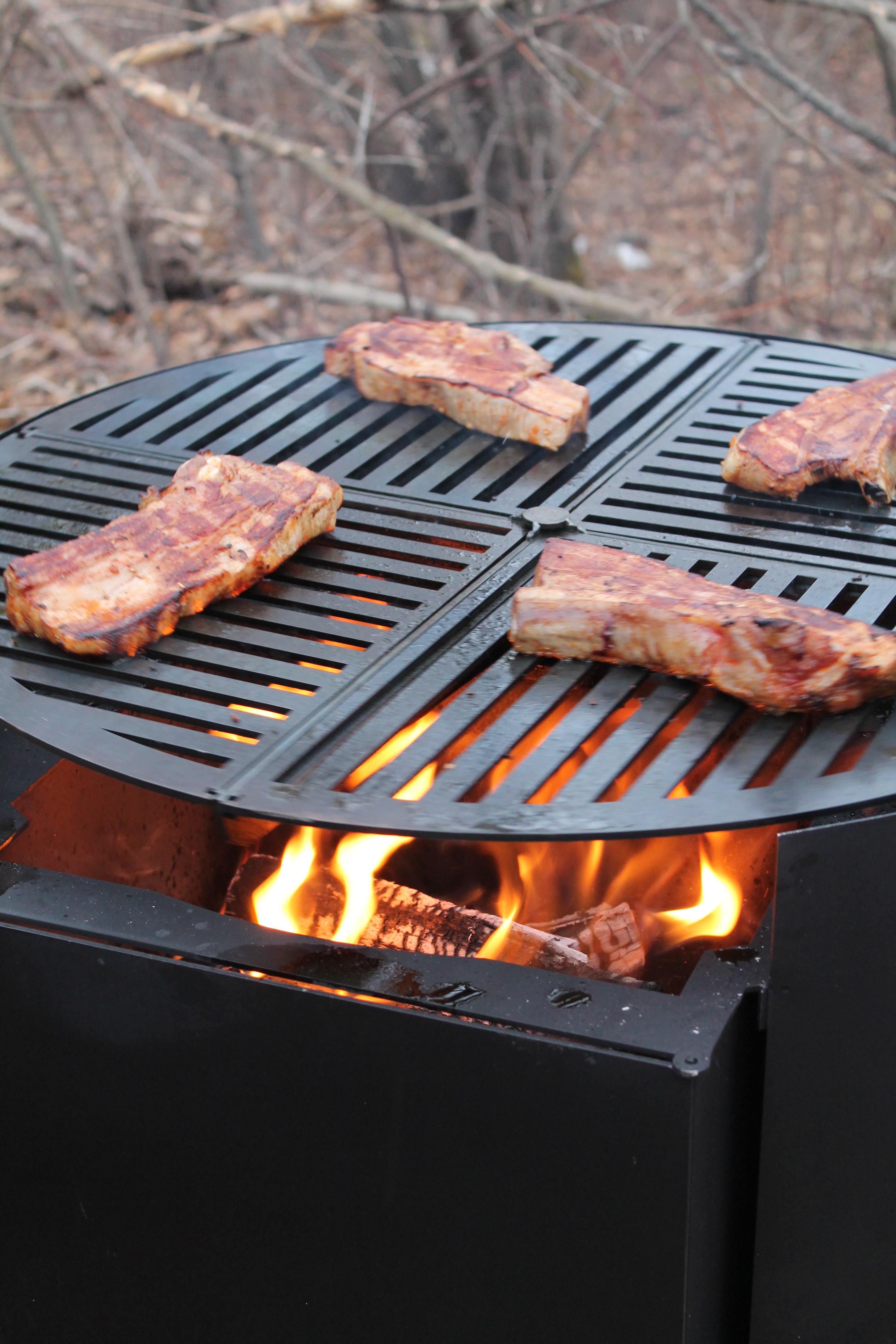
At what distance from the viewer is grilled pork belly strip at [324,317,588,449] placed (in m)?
2.33

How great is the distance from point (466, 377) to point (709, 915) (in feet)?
3.95

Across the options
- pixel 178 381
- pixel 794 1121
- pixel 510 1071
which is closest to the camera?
pixel 510 1071

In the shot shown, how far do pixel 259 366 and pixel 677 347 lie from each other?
1.00 m

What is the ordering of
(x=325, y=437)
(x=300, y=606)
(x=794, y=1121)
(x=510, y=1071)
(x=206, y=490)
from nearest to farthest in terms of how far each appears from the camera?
(x=510, y=1071)
(x=794, y=1121)
(x=300, y=606)
(x=206, y=490)
(x=325, y=437)

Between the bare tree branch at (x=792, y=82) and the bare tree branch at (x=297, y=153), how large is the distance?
1.16 meters

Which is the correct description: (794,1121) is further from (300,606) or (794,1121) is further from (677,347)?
(677,347)

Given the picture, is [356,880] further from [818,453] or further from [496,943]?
[818,453]

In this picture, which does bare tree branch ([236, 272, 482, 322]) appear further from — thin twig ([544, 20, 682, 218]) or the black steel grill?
the black steel grill

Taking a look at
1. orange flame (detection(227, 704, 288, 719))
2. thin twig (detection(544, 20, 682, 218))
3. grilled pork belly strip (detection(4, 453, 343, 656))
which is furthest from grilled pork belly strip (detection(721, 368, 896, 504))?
thin twig (detection(544, 20, 682, 218))

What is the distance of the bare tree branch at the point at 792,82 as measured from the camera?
161 inches

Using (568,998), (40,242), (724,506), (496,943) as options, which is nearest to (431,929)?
(496,943)

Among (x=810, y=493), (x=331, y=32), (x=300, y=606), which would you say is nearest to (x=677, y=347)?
(x=810, y=493)

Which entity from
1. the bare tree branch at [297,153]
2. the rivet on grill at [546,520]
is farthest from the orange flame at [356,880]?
the bare tree branch at [297,153]

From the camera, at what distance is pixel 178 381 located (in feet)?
8.98
